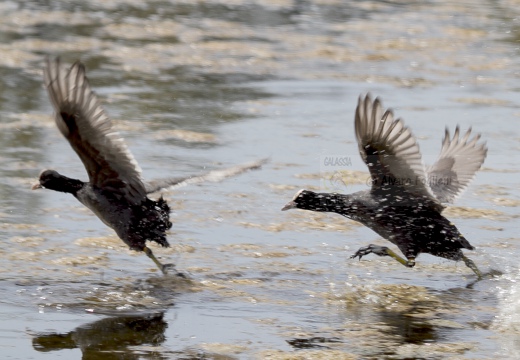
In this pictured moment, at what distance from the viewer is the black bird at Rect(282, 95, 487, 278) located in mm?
7035

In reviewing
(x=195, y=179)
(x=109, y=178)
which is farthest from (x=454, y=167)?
(x=109, y=178)

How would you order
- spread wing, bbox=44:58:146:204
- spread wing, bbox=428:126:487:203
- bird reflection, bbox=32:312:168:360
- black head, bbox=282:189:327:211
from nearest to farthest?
bird reflection, bbox=32:312:168:360 → spread wing, bbox=44:58:146:204 → black head, bbox=282:189:327:211 → spread wing, bbox=428:126:487:203

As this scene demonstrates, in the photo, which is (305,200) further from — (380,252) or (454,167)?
(454,167)

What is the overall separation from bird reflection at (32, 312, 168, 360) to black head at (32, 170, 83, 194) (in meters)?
1.36

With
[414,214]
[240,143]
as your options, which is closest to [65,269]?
[414,214]

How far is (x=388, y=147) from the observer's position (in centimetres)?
710

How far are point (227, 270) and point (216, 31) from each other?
9.40 m

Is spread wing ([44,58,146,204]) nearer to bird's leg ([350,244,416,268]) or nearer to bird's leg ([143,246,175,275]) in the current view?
bird's leg ([143,246,175,275])

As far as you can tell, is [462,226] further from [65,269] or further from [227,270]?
[65,269]

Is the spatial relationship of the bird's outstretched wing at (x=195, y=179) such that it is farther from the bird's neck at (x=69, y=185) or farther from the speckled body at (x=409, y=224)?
the speckled body at (x=409, y=224)

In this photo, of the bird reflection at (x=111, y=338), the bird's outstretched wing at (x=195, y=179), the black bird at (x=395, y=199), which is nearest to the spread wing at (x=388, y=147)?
the black bird at (x=395, y=199)

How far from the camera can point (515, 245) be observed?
8203 millimetres

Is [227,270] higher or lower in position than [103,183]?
lower

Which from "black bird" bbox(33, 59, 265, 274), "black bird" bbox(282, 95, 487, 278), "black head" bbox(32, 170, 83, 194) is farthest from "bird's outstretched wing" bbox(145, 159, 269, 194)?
"black bird" bbox(282, 95, 487, 278)
